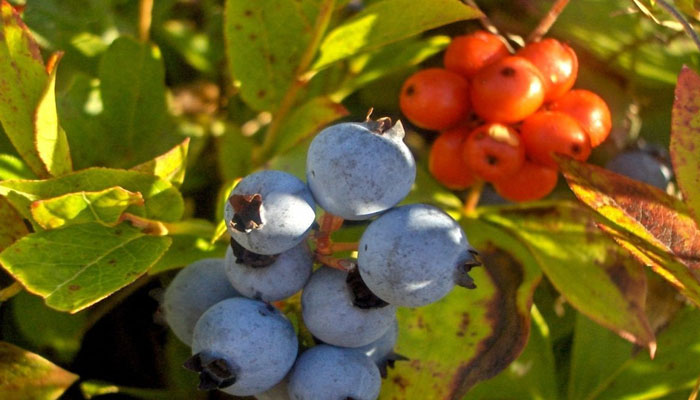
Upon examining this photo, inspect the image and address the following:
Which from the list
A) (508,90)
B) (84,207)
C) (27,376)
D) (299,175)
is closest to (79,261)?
(84,207)

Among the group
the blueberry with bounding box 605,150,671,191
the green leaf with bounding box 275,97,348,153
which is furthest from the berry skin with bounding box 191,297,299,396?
the blueberry with bounding box 605,150,671,191

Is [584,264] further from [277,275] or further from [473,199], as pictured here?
[277,275]

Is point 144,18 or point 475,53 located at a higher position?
point 475,53

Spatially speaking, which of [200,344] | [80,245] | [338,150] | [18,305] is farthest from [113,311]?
[338,150]

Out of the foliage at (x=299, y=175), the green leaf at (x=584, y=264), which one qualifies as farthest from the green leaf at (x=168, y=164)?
the green leaf at (x=584, y=264)

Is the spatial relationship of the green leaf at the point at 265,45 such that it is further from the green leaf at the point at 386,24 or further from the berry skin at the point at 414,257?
the berry skin at the point at 414,257

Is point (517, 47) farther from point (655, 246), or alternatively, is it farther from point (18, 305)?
point (18, 305)
